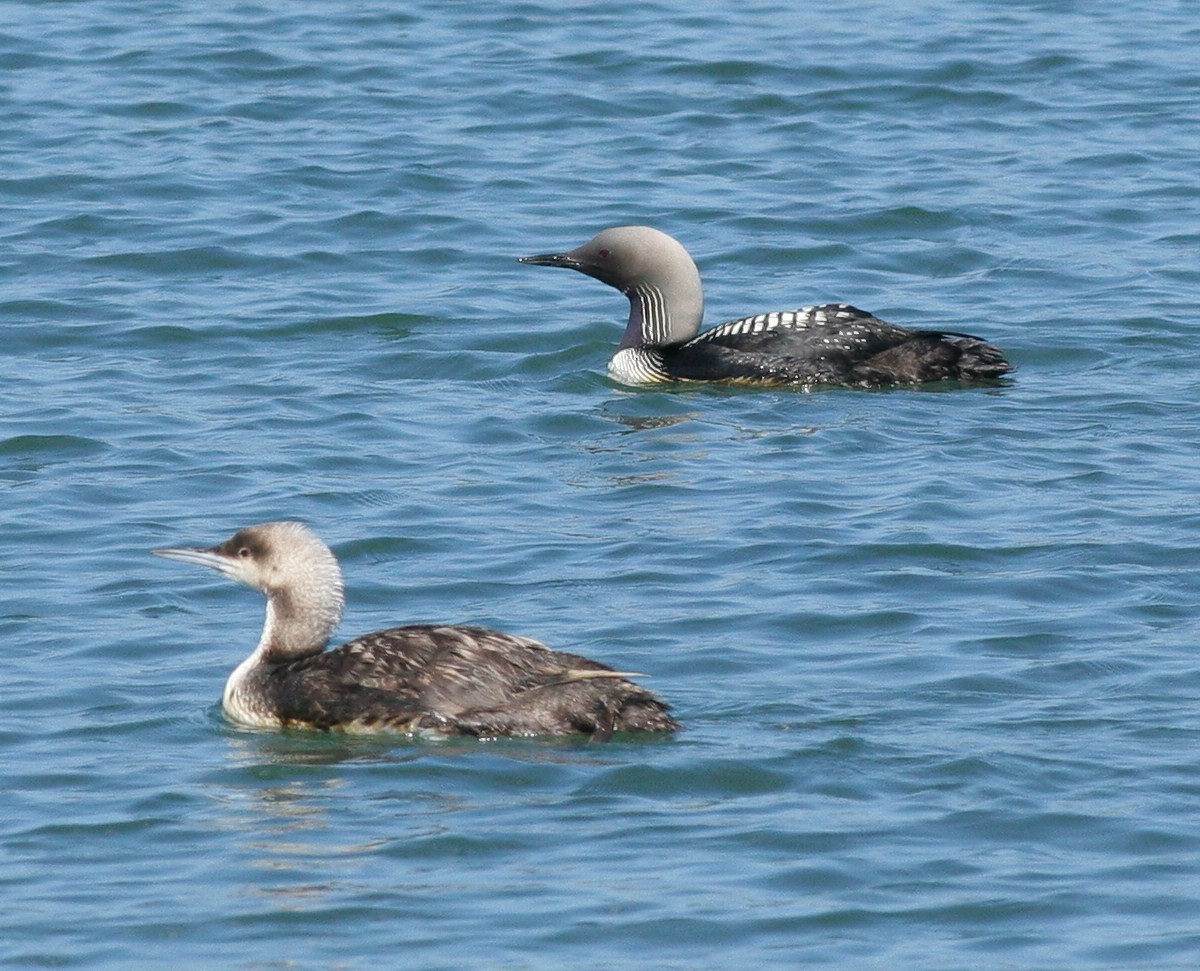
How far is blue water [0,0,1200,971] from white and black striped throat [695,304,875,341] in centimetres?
36

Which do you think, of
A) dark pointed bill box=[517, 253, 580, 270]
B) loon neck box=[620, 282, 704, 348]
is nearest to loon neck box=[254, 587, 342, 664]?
loon neck box=[620, 282, 704, 348]

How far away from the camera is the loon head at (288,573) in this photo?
27.5 ft

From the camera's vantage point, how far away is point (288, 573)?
841 cm

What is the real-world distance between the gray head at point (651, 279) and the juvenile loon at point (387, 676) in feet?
16.1

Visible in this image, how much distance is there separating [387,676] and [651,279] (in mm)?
5478

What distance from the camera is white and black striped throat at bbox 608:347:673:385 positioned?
1302cm

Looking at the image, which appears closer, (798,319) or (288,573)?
(288,573)

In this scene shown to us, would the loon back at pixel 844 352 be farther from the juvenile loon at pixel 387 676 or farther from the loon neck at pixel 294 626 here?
the loon neck at pixel 294 626

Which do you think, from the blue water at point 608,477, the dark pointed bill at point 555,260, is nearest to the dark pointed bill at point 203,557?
the blue water at point 608,477

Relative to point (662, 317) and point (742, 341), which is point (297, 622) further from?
point (662, 317)

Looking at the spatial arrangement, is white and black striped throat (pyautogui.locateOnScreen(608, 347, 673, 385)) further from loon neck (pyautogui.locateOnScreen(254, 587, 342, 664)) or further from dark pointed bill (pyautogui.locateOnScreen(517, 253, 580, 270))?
loon neck (pyautogui.locateOnScreen(254, 587, 342, 664))

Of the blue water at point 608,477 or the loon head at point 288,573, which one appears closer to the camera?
the blue water at point 608,477

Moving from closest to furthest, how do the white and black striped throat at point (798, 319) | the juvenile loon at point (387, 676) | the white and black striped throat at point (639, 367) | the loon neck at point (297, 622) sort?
the juvenile loon at point (387, 676), the loon neck at point (297, 622), the white and black striped throat at point (798, 319), the white and black striped throat at point (639, 367)

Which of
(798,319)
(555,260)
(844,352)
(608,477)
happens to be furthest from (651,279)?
(608,477)
